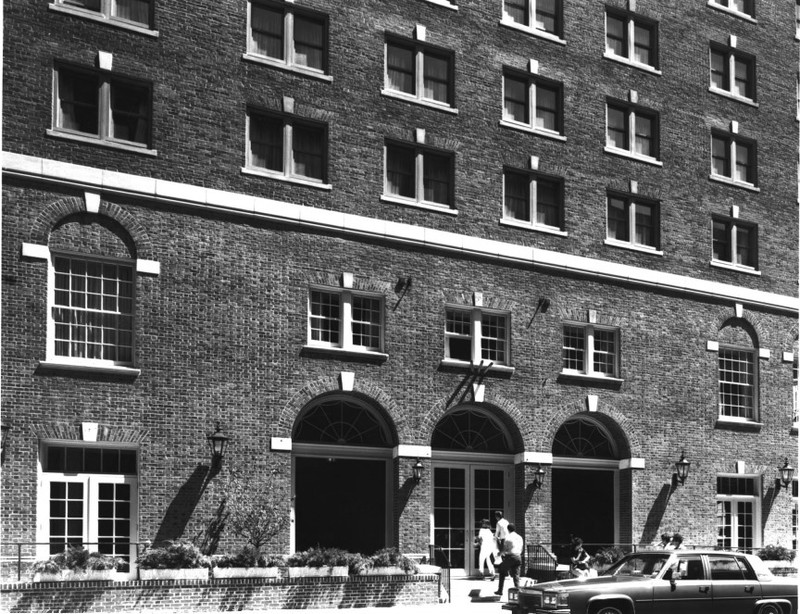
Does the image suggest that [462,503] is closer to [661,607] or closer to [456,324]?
[456,324]

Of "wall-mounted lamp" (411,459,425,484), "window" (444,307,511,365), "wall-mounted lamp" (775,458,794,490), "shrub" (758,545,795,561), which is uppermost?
"window" (444,307,511,365)

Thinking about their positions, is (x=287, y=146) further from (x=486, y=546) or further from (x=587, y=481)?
(x=587, y=481)

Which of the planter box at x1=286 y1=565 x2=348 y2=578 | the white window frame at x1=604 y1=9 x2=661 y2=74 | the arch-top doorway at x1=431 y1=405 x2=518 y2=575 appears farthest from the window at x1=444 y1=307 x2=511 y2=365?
the white window frame at x1=604 y1=9 x2=661 y2=74

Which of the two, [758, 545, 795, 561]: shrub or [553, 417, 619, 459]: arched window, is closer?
[553, 417, 619, 459]: arched window

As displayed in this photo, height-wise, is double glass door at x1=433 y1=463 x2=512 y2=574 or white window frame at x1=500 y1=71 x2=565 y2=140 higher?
white window frame at x1=500 y1=71 x2=565 y2=140

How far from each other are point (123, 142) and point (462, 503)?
13756 mm

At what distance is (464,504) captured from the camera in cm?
3553

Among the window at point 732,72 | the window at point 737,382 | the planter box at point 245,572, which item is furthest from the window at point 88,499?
the window at point 732,72

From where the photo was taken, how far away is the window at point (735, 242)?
42.8 meters

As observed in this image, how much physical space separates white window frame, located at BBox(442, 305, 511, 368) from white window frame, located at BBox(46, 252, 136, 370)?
9.14 metres

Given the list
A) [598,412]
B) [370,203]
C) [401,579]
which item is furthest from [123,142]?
[598,412]

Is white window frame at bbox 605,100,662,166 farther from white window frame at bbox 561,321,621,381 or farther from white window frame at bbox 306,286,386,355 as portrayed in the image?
white window frame at bbox 306,286,386,355

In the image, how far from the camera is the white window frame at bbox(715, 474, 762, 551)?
4122 cm

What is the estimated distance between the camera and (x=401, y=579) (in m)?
29.5
